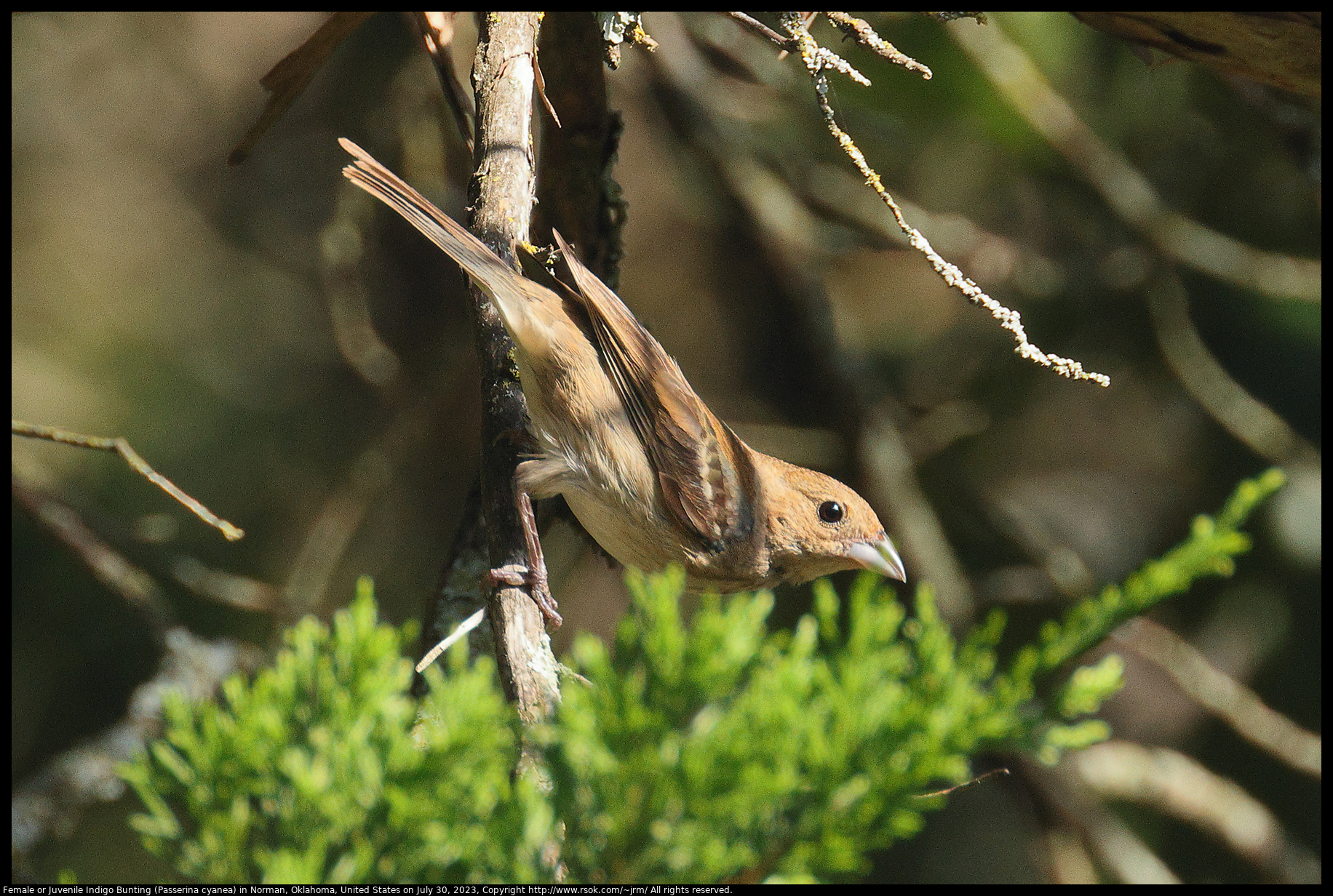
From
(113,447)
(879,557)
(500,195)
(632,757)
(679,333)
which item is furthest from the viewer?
(679,333)

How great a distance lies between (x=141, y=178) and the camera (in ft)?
19.6

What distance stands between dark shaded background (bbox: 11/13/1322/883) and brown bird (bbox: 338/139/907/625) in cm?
148

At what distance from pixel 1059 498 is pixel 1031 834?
7.87 feet

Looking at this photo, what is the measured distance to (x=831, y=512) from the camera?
3.68 m

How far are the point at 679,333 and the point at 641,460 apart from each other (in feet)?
9.76

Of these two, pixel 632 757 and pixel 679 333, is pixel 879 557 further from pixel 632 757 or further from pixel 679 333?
pixel 679 333

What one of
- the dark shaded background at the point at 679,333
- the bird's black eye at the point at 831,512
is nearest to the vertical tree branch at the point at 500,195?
the bird's black eye at the point at 831,512

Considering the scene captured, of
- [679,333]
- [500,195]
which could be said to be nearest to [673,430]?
[500,195]

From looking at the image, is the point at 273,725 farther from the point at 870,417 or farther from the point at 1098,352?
the point at 1098,352

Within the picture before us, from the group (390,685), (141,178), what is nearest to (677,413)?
(390,685)

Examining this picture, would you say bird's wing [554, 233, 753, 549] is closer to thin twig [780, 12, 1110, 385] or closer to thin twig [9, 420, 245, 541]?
thin twig [780, 12, 1110, 385]

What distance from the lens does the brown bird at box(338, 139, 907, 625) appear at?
3068 millimetres

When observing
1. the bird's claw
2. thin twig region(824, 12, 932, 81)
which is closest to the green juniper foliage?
the bird's claw

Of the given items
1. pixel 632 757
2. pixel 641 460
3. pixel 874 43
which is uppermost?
pixel 874 43
